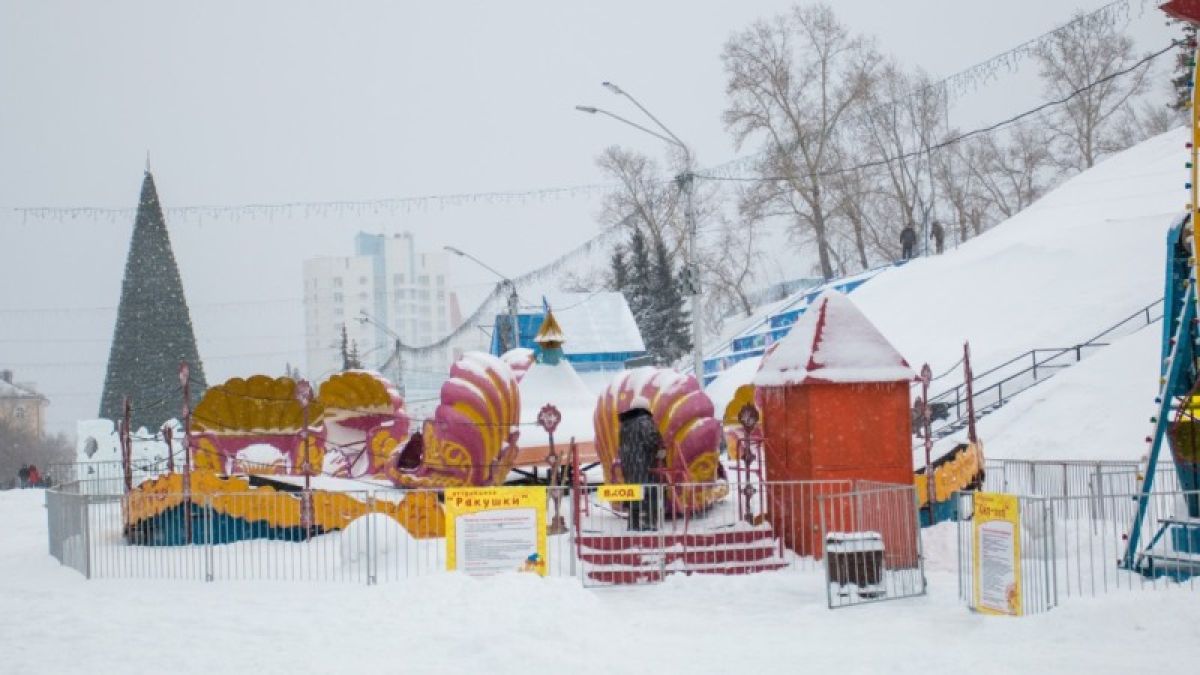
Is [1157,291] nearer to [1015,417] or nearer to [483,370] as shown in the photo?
[1015,417]

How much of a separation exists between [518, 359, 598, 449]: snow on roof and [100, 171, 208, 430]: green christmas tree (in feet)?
77.4

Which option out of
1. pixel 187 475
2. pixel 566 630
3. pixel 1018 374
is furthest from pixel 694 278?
pixel 566 630

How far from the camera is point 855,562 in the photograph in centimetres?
1414

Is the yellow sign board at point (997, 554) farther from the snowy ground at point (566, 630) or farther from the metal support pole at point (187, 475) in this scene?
the metal support pole at point (187, 475)

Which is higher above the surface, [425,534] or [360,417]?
[360,417]

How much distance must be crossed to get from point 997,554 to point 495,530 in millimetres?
5942

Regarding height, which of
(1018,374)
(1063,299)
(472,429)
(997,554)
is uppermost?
(1063,299)

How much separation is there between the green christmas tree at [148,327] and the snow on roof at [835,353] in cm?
3278

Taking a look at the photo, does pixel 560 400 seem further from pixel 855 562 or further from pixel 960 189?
pixel 960 189

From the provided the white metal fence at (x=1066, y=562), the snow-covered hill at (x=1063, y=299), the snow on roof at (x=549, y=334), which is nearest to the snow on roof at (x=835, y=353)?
the white metal fence at (x=1066, y=562)

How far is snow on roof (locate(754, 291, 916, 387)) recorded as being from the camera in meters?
17.0

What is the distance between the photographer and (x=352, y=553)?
53.5 feet

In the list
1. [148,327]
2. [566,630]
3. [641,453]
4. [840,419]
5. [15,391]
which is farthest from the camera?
[15,391]

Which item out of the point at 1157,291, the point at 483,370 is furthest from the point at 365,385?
the point at 1157,291
